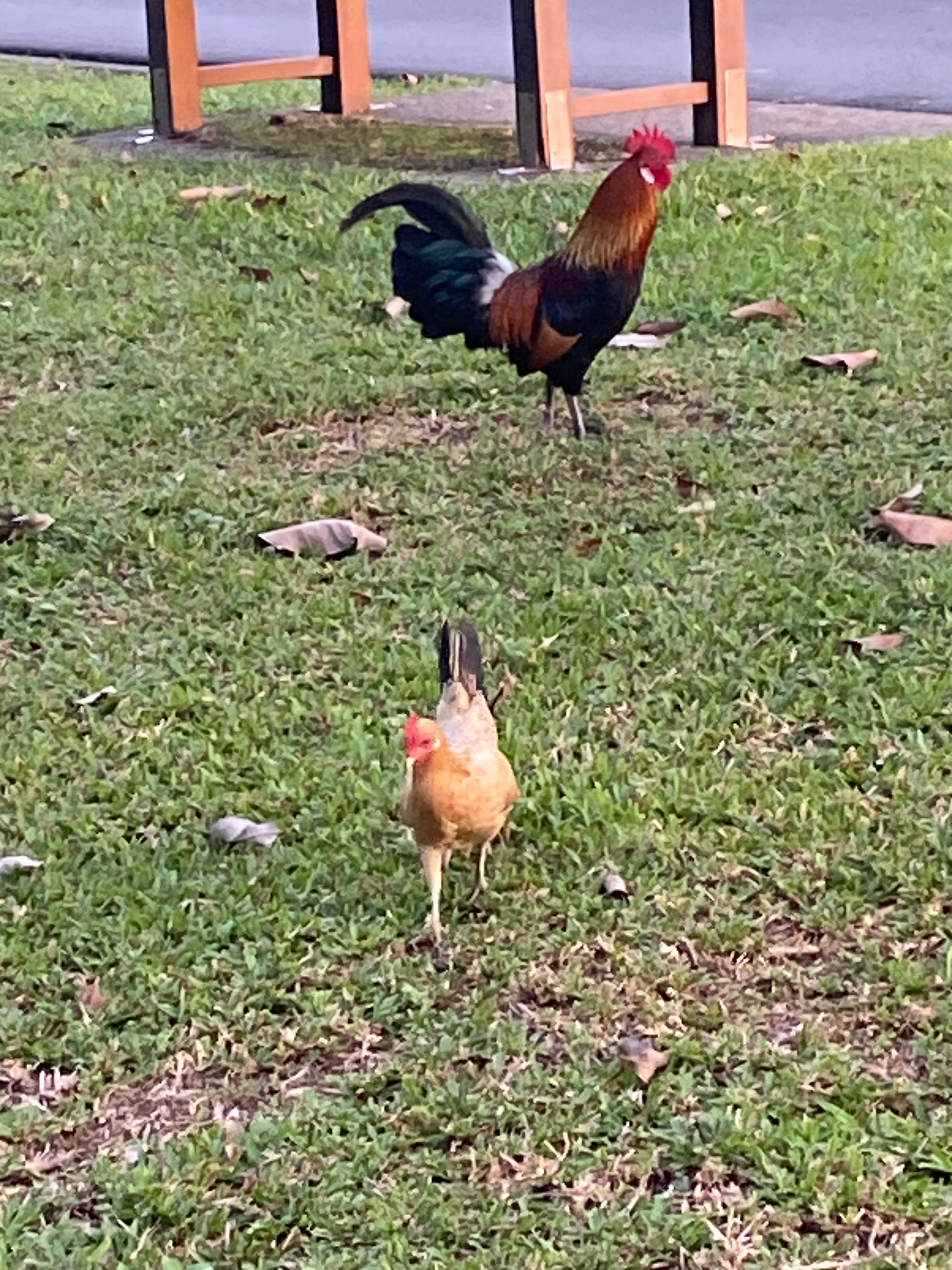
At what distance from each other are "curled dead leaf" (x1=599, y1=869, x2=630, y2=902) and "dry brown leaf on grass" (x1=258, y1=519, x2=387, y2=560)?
1.53m

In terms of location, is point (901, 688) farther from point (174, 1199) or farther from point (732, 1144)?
point (174, 1199)

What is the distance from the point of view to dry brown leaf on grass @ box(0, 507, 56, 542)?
184 inches

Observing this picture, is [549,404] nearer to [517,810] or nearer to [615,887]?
[517,810]

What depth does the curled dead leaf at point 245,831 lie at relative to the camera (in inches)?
131

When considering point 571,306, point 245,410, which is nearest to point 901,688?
point 571,306

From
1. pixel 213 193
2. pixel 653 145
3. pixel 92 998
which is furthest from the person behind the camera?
pixel 213 193

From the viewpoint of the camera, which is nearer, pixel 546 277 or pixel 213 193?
pixel 546 277

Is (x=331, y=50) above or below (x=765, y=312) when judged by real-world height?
above

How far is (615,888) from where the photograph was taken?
314 cm

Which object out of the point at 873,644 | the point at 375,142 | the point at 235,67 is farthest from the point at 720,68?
the point at 873,644

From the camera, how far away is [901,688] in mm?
3736

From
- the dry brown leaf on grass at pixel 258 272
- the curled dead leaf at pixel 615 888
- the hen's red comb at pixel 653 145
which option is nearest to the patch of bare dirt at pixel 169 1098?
the curled dead leaf at pixel 615 888

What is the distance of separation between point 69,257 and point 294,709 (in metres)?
3.72

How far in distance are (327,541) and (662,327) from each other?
192 centimetres
